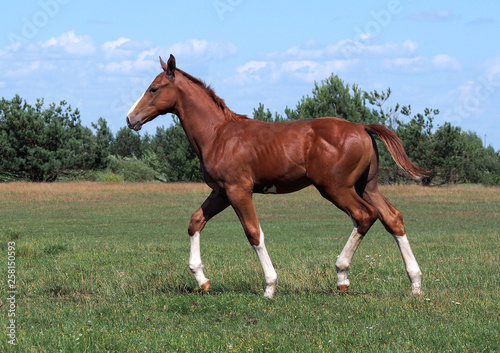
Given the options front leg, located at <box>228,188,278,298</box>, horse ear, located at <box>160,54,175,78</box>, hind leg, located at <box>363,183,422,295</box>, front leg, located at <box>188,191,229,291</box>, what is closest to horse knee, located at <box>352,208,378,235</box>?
hind leg, located at <box>363,183,422,295</box>

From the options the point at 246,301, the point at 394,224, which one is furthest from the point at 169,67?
the point at 394,224

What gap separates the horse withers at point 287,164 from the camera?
747 centimetres

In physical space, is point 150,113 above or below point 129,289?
above

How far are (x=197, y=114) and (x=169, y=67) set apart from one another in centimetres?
70

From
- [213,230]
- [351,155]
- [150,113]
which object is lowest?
[213,230]

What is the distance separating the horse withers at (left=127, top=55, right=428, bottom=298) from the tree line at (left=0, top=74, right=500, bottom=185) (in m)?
40.5

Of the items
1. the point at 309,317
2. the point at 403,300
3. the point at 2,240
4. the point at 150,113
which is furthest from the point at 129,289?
the point at 2,240

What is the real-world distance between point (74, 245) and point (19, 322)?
7.27 metres

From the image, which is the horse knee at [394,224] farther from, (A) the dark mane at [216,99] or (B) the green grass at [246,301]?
(A) the dark mane at [216,99]

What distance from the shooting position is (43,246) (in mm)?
13328

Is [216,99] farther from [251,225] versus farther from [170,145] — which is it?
[170,145]

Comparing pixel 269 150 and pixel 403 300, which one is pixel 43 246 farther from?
pixel 403 300

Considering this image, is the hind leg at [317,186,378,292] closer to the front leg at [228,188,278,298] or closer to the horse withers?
the horse withers

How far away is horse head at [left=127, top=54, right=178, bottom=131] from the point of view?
797 centimetres
